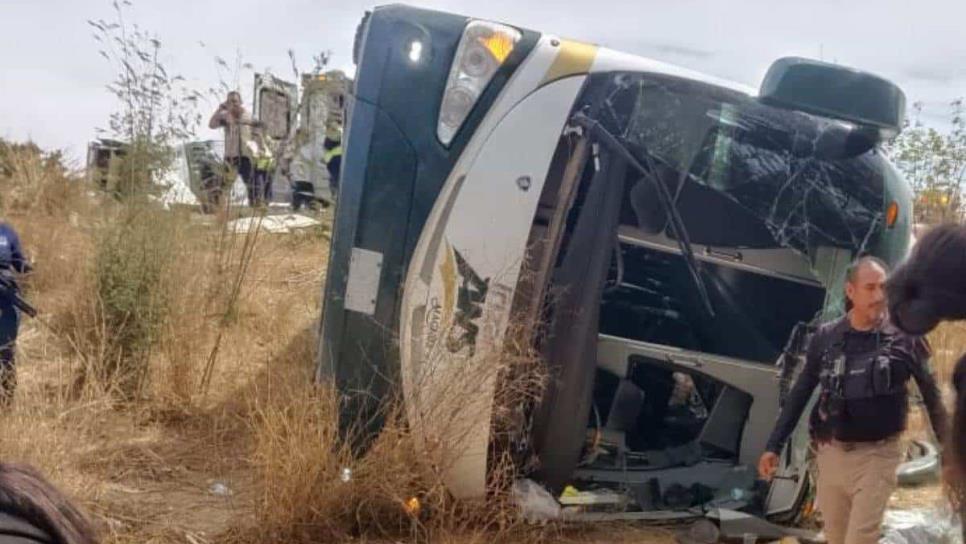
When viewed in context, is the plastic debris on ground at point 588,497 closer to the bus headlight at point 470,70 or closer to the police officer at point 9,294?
the bus headlight at point 470,70

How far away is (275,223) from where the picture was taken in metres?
7.23

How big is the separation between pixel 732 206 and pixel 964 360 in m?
3.16

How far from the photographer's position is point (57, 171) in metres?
12.4

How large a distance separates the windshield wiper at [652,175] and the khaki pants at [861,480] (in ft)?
3.18

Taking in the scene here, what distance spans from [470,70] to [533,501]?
1.78 metres

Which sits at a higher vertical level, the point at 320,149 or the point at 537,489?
the point at 320,149

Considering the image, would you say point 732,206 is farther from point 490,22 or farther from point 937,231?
point 937,231

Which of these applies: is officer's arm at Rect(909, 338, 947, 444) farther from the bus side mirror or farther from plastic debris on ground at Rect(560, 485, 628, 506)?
plastic debris on ground at Rect(560, 485, 628, 506)

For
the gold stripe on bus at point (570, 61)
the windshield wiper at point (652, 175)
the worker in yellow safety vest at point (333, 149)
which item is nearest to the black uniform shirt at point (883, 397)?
the windshield wiper at point (652, 175)

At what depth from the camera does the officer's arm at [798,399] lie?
4105 millimetres

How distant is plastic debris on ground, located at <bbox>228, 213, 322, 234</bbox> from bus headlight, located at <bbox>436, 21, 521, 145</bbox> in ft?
8.15

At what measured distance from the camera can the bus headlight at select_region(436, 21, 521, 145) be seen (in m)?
4.21

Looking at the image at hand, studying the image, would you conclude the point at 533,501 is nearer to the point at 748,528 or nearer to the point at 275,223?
the point at 748,528

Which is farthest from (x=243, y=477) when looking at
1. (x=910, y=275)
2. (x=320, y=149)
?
(x=910, y=275)
